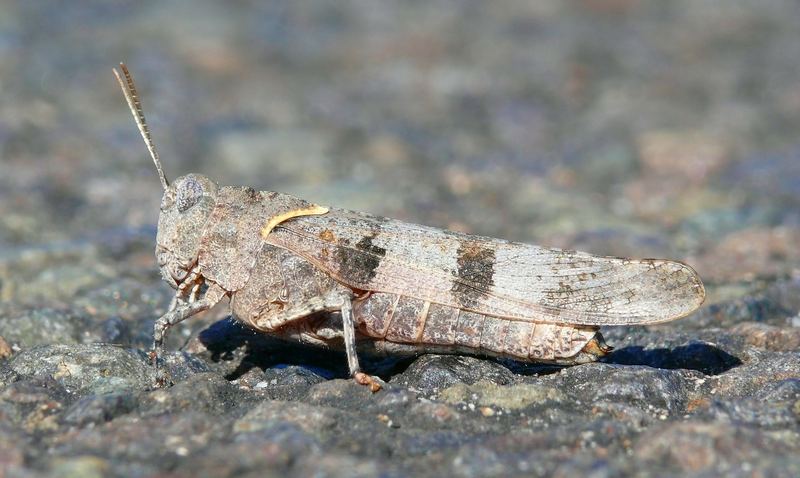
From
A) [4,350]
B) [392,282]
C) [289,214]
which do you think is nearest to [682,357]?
[392,282]

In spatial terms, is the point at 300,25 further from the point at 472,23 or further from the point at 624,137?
the point at 624,137

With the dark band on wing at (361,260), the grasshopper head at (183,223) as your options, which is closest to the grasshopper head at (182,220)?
the grasshopper head at (183,223)

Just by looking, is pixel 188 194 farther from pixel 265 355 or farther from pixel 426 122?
pixel 426 122

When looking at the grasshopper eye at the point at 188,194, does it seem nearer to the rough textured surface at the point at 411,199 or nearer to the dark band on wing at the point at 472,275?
the rough textured surface at the point at 411,199

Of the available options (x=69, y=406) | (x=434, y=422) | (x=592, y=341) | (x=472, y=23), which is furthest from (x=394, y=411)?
(x=472, y=23)

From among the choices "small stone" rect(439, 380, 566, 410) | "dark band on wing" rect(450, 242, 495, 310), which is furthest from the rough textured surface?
"dark band on wing" rect(450, 242, 495, 310)
